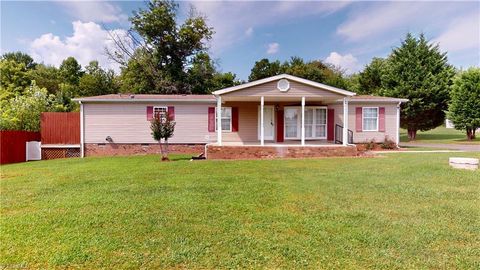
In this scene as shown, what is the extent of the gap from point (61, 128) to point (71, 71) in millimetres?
29271

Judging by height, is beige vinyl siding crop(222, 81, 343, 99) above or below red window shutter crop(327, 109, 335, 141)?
above

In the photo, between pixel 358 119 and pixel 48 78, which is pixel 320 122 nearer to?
pixel 358 119

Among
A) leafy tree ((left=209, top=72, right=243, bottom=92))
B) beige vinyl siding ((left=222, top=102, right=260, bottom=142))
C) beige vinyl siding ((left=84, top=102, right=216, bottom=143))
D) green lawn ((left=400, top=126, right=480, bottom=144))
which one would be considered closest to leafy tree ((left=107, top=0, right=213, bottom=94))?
leafy tree ((left=209, top=72, right=243, bottom=92))

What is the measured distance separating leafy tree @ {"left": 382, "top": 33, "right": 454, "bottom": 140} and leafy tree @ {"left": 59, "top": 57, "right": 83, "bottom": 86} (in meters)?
38.0

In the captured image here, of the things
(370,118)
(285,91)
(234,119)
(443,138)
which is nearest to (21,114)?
(234,119)

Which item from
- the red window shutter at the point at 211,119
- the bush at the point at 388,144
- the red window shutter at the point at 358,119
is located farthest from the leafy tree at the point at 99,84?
the bush at the point at 388,144

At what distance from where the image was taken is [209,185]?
6.67 meters

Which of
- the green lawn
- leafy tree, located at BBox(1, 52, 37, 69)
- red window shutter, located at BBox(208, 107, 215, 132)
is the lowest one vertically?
the green lawn

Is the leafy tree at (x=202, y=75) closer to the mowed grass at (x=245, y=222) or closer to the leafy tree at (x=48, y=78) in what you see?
the leafy tree at (x=48, y=78)

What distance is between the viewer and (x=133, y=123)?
15266 millimetres

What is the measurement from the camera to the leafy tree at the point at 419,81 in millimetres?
21469

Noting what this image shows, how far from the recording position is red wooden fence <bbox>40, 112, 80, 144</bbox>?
Answer: 1499 centimetres

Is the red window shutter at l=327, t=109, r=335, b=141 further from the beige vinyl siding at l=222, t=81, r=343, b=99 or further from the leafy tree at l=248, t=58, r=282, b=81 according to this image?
the leafy tree at l=248, t=58, r=282, b=81

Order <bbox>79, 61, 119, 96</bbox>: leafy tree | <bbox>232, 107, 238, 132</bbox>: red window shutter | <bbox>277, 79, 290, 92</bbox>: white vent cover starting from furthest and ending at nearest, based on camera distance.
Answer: <bbox>79, 61, 119, 96</bbox>: leafy tree, <bbox>232, 107, 238, 132</bbox>: red window shutter, <bbox>277, 79, 290, 92</bbox>: white vent cover
